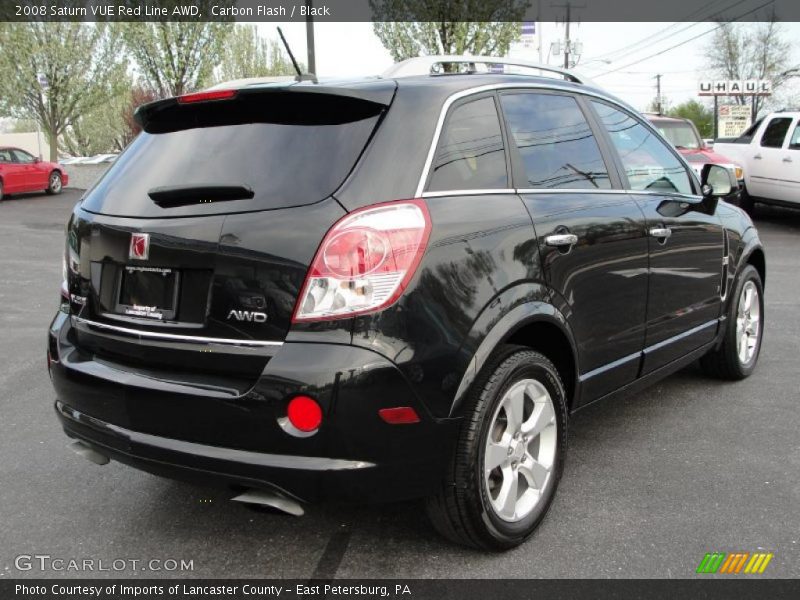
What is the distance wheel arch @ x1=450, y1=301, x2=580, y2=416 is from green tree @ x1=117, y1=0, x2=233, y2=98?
75.4 ft

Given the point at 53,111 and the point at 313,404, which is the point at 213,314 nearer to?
the point at 313,404

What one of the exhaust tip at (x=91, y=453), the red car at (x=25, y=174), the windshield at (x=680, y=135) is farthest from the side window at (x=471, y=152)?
the red car at (x=25, y=174)

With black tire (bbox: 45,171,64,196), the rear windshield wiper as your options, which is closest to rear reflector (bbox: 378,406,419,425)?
the rear windshield wiper

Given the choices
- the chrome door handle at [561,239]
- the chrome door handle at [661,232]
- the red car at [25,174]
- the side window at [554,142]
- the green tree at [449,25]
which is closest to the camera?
the chrome door handle at [561,239]

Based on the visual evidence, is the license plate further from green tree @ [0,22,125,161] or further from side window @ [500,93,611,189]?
green tree @ [0,22,125,161]

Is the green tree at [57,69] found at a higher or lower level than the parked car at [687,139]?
higher

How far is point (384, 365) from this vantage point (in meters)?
2.50

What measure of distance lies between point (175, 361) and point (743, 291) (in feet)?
12.5

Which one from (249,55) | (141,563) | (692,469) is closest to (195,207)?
(141,563)

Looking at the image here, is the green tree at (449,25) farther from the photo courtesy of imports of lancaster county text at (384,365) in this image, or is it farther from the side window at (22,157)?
the photo courtesy of imports of lancaster county text at (384,365)

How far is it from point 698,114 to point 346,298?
90.3 m

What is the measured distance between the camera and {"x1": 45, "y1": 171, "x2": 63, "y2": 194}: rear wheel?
24.6 meters

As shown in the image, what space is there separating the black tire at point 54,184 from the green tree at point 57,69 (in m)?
4.89

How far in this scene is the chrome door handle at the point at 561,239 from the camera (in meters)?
3.14
